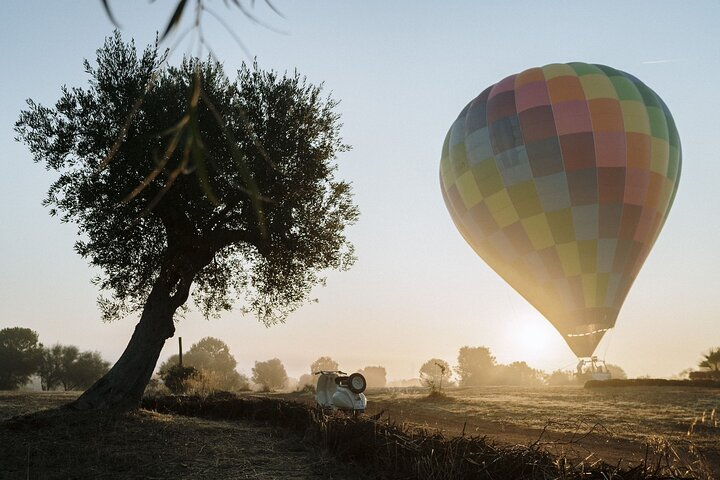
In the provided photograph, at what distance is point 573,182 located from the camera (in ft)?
97.3

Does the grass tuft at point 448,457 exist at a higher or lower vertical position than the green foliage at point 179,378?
lower

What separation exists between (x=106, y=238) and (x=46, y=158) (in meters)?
4.20

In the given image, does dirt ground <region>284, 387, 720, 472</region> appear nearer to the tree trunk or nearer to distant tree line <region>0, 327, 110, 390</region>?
the tree trunk

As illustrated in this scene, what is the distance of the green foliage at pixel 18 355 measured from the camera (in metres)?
59.0

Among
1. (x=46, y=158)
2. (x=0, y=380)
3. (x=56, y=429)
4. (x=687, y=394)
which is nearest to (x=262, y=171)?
(x=46, y=158)

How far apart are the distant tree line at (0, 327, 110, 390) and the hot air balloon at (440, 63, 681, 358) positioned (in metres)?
56.5

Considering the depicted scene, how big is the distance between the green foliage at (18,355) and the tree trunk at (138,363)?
2058 inches

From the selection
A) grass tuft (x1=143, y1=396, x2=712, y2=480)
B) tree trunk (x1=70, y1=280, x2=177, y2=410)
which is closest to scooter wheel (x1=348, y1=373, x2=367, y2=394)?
grass tuft (x1=143, y1=396, x2=712, y2=480)

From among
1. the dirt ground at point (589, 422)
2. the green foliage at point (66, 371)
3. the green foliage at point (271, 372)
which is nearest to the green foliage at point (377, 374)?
the green foliage at point (271, 372)

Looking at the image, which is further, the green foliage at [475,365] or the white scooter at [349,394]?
the green foliage at [475,365]

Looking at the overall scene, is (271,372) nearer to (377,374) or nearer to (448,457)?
(377,374)

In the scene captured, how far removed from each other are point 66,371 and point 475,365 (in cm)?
9207

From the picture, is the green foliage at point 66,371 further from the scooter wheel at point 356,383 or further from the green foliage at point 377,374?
the green foliage at point 377,374

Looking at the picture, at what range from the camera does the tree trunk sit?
16.6 m
